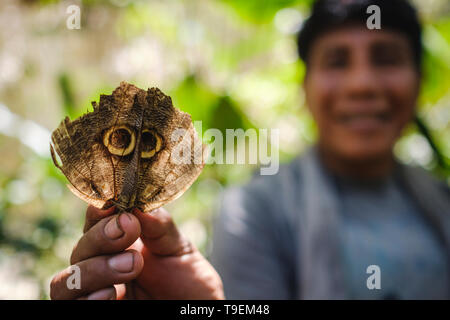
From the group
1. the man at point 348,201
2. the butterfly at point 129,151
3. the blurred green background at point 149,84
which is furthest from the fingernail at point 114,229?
the blurred green background at point 149,84

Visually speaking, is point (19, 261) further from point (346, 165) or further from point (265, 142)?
point (346, 165)

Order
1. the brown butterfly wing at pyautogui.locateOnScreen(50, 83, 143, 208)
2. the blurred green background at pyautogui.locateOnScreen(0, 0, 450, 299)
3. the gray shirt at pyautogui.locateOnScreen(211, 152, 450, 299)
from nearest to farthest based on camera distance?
the brown butterfly wing at pyautogui.locateOnScreen(50, 83, 143, 208) < the gray shirt at pyautogui.locateOnScreen(211, 152, 450, 299) < the blurred green background at pyautogui.locateOnScreen(0, 0, 450, 299)

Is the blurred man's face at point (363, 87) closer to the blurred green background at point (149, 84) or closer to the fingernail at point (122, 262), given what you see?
the blurred green background at point (149, 84)

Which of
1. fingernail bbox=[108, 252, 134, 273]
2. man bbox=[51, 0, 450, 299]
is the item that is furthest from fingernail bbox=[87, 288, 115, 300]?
man bbox=[51, 0, 450, 299]

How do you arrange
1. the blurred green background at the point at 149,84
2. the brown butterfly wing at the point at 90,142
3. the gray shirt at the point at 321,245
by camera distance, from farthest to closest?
the blurred green background at the point at 149,84
the gray shirt at the point at 321,245
the brown butterfly wing at the point at 90,142

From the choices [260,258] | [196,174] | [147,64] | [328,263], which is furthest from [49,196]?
[196,174]

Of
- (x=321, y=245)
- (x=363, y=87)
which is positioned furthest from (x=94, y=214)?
(x=363, y=87)

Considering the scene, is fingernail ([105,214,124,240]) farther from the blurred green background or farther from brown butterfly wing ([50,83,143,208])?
the blurred green background
